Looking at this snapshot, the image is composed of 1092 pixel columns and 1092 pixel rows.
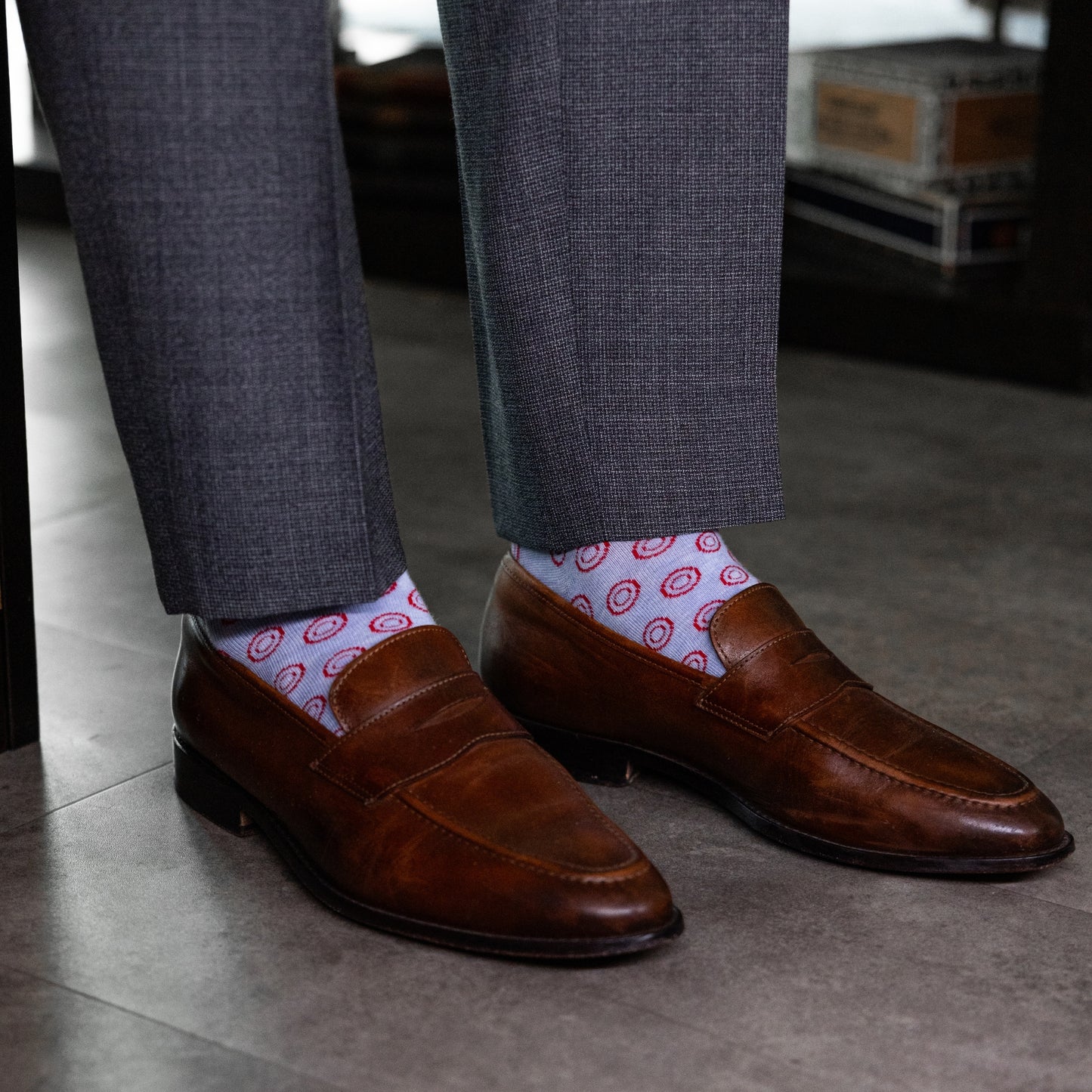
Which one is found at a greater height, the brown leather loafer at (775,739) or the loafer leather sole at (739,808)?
the brown leather loafer at (775,739)

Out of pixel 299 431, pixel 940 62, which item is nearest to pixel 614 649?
pixel 299 431

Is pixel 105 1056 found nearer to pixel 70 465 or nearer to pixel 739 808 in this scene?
pixel 739 808

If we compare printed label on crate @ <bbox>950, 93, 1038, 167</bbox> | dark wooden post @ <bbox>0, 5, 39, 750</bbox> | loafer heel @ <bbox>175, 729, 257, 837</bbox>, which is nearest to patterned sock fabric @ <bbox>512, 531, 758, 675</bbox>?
loafer heel @ <bbox>175, 729, 257, 837</bbox>

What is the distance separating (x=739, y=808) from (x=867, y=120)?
1435mm

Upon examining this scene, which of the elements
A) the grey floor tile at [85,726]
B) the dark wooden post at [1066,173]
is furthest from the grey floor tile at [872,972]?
the dark wooden post at [1066,173]

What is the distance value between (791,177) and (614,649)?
1477mm

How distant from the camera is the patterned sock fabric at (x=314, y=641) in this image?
0.83 m

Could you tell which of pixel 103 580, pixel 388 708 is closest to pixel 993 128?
pixel 103 580

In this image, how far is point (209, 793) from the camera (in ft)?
2.90

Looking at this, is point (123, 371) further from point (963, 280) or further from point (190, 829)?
point (963, 280)

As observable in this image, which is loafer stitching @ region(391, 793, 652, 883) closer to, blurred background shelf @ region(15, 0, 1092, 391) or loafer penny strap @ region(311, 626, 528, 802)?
loafer penny strap @ region(311, 626, 528, 802)

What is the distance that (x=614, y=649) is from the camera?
91cm

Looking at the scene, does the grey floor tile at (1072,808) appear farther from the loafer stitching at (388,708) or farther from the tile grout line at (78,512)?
the tile grout line at (78,512)

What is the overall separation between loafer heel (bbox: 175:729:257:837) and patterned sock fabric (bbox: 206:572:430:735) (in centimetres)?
7
